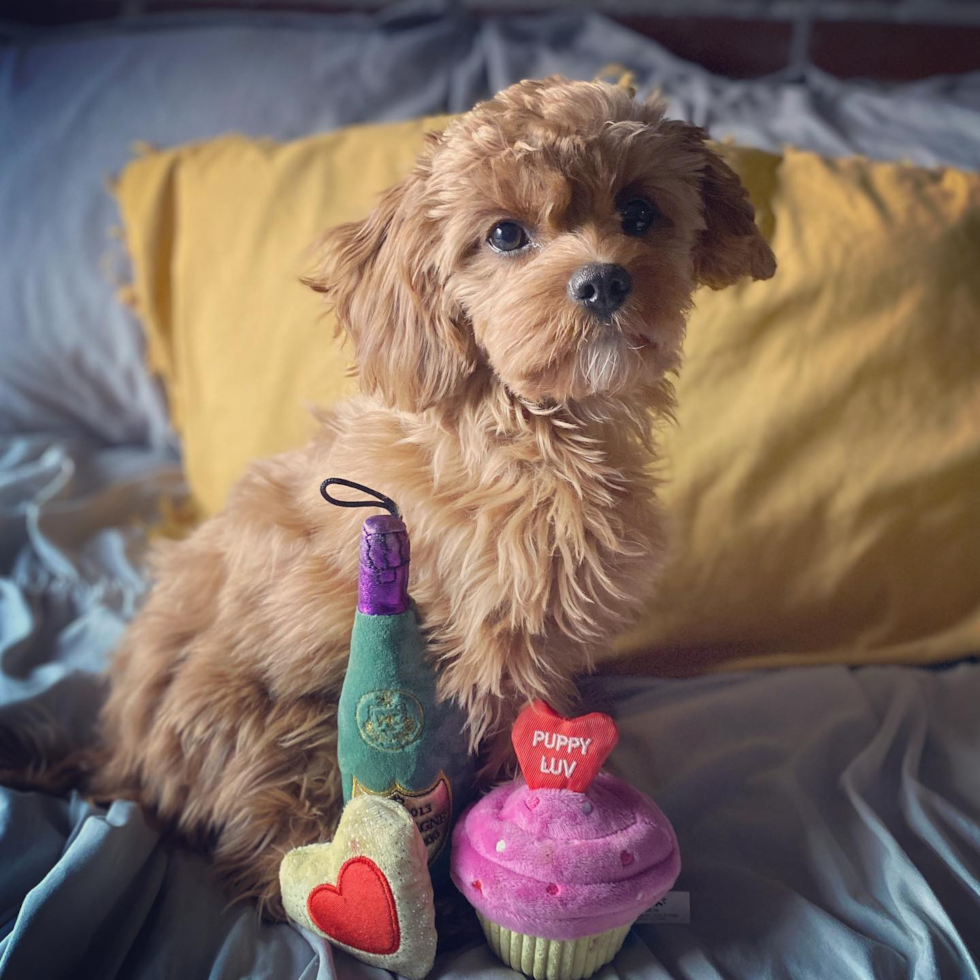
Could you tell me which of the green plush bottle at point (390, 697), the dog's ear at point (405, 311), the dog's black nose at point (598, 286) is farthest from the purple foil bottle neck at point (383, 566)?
the dog's black nose at point (598, 286)

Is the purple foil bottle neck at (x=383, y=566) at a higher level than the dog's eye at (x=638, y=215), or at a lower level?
lower

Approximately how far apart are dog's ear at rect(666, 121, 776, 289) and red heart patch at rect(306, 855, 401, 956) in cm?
69

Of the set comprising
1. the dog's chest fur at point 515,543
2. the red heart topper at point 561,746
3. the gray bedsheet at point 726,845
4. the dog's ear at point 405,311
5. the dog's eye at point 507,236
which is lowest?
the gray bedsheet at point 726,845

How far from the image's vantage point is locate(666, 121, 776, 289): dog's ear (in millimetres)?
942

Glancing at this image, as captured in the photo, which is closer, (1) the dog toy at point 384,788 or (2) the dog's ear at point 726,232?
(1) the dog toy at point 384,788

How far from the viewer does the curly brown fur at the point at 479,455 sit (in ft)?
2.69

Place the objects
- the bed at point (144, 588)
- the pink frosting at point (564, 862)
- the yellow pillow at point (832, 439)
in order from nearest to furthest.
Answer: the pink frosting at point (564, 862), the bed at point (144, 588), the yellow pillow at point (832, 439)

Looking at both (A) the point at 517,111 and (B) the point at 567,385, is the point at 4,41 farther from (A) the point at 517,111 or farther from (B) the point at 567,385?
(B) the point at 567,385

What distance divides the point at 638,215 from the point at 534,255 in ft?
0.40

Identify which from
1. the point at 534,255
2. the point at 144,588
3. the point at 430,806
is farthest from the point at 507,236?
the point at 144,588

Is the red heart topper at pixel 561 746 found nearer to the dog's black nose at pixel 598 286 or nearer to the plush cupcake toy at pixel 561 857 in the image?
the plush cupcake toy at pixel 561 857

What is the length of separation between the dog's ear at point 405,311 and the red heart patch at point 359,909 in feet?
1.41

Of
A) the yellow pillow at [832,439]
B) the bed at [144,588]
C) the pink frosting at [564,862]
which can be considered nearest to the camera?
the pink frosting at [564,862]

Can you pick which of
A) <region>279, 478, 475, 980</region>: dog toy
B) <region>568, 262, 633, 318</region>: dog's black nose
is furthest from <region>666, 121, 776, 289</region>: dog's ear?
<region>279, 478, 475, 980</region>: dog toy
